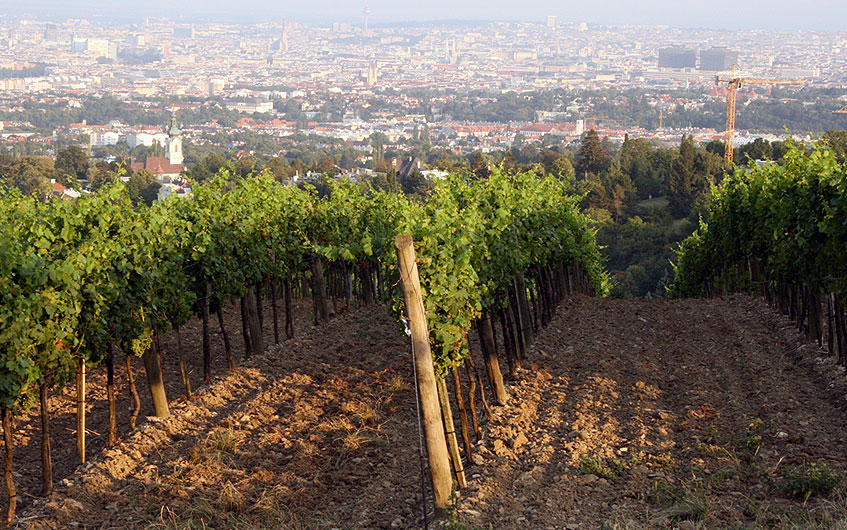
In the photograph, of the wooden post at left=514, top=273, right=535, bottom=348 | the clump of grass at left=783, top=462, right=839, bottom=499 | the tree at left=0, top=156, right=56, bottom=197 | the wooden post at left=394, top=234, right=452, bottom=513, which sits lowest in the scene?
the tree at left=0, top=156, right=56, bottom=197

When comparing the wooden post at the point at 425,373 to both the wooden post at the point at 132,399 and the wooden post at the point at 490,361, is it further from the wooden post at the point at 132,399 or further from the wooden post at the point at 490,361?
the wooden post at the point at 132,399

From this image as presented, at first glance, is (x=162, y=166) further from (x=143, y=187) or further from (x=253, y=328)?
(x=253, y=328)

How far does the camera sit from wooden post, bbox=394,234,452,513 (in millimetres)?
7867

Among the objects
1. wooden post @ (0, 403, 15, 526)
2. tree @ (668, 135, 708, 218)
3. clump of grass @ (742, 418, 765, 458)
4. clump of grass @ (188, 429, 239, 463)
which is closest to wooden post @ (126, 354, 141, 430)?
clump of grass @ (188, 429, 239, 463)

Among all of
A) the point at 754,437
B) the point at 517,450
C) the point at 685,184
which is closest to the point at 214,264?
the point at 517,450

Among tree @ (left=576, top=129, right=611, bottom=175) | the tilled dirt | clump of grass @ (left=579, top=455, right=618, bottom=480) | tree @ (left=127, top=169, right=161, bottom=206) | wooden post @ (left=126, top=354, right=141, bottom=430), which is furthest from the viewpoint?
tree @ (left=576, top=129, right=611, bottom=175)

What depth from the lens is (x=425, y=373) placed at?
26.1 feet

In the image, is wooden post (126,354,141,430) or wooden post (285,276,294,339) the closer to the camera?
wooden post (126,354,141,430)

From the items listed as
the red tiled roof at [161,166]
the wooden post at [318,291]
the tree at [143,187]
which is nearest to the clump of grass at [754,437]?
the wooden post at [318,291]

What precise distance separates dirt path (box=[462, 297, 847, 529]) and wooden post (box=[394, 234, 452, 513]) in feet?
1.01

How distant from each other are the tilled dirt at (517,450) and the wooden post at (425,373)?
12.0 inches

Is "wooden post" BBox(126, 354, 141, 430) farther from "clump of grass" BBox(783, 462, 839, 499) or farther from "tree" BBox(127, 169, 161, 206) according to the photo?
"tree" BBox(127, 169, 161, 206)

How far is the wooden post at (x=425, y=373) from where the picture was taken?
7867 millimetres

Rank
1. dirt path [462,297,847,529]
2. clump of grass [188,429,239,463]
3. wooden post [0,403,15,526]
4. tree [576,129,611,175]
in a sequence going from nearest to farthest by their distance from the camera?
1. dirt path [462,297,847,529]
2. wooden post [0,403,15,526]
3. clump of grass [188,429,239,463]
4. tree [576,129,611,175]
